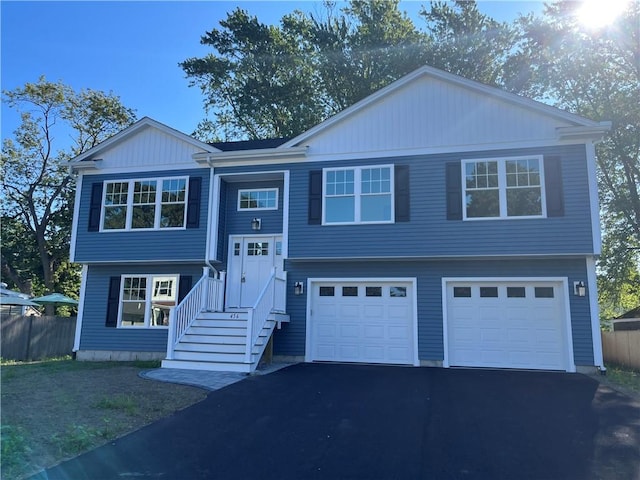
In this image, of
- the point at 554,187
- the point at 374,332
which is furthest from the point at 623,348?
the point at 374,332

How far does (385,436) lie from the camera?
5.17 m

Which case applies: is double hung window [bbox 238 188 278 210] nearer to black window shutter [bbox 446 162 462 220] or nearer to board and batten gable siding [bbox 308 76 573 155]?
board and batten gable siding [bbox 308 76 573 155]

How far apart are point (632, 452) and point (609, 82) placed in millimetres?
18786

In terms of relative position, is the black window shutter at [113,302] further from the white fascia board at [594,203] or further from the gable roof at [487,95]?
the white fascia board at [594,203]

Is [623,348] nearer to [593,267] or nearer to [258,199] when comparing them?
[593,267]

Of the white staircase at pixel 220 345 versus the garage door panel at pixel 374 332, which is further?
the garage door panel at pixel 374 332

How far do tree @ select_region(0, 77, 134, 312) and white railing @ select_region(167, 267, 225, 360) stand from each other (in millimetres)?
15775

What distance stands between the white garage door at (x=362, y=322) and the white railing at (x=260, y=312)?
108 centimetres

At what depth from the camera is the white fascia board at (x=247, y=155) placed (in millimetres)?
11680

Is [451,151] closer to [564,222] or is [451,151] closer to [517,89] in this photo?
[564,222]

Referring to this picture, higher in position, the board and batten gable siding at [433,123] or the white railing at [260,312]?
the board and batten gable siding at [433,123]

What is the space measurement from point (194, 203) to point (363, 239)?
4.58m

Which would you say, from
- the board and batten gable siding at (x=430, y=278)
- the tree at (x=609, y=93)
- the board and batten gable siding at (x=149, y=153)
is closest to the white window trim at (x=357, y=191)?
the board and batten gable siding at (x=430, y=278)

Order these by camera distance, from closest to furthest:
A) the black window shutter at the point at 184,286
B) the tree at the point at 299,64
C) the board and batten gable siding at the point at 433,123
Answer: the board and batten gable siding at the point at 433,123
the black window shutter at the point at 184,286
the tree at the point at 299,64
